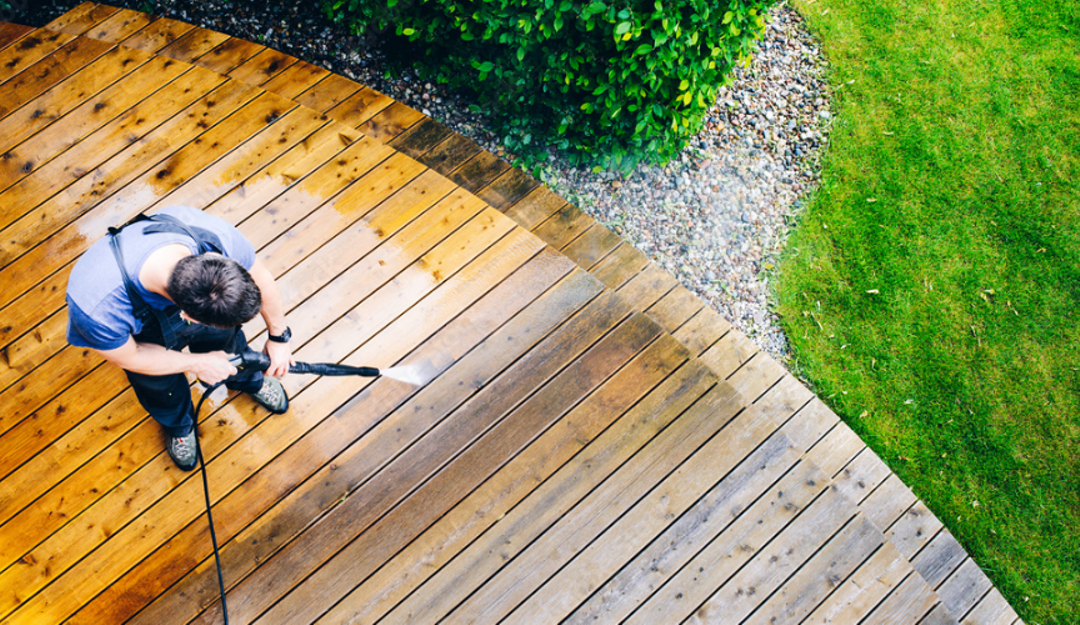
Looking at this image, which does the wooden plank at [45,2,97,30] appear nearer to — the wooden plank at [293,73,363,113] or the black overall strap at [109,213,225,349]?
the wooden plank at [293,73,363,113]

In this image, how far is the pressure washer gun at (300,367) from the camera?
2334mm

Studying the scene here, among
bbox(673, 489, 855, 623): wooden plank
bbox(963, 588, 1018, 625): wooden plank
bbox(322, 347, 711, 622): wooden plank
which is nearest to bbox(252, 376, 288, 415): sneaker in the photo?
bbox(322, 347, 711, 622): wooden plank

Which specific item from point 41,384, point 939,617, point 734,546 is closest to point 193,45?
point 41,384

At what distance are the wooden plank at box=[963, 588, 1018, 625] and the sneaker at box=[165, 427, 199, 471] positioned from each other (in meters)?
3.76

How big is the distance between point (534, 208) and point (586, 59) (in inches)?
31.6

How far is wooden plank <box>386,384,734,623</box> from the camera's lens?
2.64m

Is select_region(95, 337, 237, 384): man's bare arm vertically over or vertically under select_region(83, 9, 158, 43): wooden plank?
under

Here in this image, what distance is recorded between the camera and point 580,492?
2.78 meters

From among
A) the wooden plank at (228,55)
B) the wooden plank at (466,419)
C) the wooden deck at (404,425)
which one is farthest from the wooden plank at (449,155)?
the wooden plank at (228,55)

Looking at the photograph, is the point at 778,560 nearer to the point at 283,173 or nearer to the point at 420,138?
the point at 420,138

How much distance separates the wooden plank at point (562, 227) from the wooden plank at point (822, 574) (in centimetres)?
195

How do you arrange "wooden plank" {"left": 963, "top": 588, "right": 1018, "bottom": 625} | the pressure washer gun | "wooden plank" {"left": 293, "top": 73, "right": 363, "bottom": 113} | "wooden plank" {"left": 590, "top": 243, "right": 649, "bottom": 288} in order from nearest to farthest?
the pressure washer gun < "wooden plank" {"left": 963, "top": 588, "right": 1018, "bottom": 625} < "wooden plank" {"left": 590, "top": 243, "right": 649, "bottom": 288} < "wooden plank" {"left": 293, "top": 73, "right": 363, "bottom": 113}

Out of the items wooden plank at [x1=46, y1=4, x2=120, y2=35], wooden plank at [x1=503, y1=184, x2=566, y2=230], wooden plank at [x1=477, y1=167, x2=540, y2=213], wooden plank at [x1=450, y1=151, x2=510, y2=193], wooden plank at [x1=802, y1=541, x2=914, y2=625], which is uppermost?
wooden plank at [x1=46, y1=4, x2=120, y2=35]

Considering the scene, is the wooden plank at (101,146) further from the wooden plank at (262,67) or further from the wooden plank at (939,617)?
the wooden plank at (939,617)
